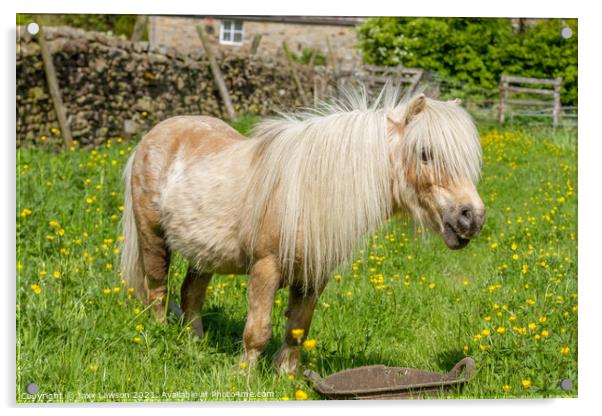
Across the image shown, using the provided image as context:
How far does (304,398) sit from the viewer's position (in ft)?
11.2

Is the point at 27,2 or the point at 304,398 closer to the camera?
the point at 304,398

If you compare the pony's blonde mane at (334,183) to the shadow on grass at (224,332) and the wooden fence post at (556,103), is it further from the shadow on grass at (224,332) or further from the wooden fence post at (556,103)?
the wooden fence post at (556,103)

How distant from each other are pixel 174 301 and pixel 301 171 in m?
1.54

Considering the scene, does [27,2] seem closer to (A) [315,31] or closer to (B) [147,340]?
(B) [147,340]

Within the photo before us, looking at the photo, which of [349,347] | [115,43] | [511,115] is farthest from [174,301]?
[511,115]

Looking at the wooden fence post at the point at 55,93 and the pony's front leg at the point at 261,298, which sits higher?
the wooden fence post at the point at 55,93

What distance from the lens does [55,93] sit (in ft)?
16.8

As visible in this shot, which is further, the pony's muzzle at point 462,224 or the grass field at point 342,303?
the grass field at point 342,303

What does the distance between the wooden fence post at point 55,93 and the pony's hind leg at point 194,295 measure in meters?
1.46

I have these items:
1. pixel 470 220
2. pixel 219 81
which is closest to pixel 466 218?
pixel 470 220

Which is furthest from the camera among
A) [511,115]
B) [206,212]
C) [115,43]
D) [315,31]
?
[315,31]

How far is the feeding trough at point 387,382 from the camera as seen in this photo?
11.5 ft

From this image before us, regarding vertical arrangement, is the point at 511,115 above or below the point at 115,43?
below

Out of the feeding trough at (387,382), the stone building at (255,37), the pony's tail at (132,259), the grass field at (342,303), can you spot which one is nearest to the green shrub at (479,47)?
the grass field at (342,303)
